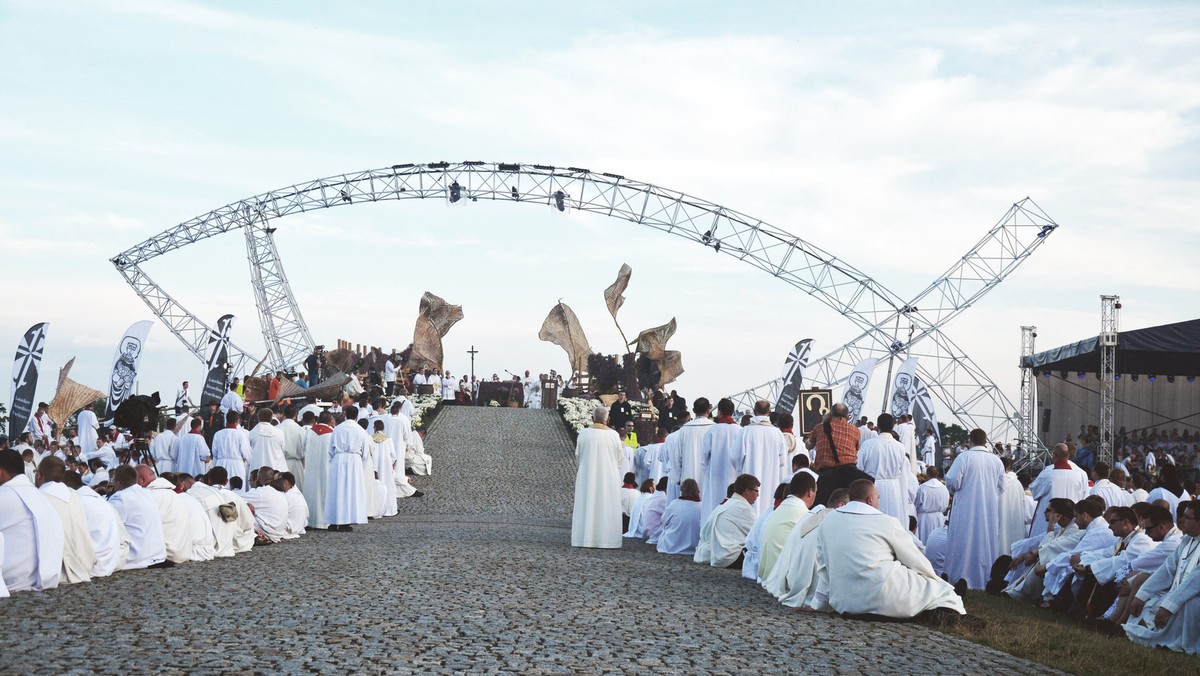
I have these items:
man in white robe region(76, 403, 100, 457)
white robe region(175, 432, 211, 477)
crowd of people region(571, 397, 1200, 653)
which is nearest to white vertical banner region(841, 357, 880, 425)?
crowd of people region(571, 397, 1200, 653)

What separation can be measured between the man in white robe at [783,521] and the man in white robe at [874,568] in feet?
6.70

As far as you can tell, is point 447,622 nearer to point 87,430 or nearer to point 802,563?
point 802,563

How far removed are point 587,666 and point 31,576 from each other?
5699 millimetres

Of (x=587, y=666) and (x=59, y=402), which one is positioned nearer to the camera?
(x=587, y=666)

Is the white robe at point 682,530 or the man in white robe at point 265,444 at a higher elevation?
the man in white robe at point 265,444

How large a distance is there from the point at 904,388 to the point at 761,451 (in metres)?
9.43

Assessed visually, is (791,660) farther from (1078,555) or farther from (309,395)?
(309,395)

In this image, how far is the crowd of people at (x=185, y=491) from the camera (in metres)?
10.6

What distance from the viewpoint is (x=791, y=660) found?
26.3 feet

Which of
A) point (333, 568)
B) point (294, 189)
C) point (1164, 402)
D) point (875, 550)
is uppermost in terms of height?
point (294, 189)

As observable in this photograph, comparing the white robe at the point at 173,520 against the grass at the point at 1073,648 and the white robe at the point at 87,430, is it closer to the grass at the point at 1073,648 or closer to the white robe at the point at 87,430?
the grass at the point at 1073,648

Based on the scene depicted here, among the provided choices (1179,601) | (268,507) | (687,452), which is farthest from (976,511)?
(268,507)

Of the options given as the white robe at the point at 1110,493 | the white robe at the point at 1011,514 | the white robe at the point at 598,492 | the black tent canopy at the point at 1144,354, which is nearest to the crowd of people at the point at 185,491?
the white robe at the point at 598,492

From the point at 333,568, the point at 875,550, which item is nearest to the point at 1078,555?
the point at 875,550
